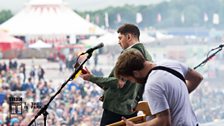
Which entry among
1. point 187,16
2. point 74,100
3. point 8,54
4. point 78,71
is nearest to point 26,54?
point 8,54

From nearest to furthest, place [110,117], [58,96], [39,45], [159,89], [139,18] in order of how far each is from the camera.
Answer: [159,89] < [110,117] < [58,96] < [39,45] < [139,18]

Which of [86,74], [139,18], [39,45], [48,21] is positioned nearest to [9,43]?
[39,45]

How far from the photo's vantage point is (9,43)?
612cm

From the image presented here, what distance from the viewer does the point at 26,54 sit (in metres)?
6.09

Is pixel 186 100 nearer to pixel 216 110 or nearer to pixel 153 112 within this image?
pixel 153 112

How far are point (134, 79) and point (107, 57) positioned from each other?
13.5ft

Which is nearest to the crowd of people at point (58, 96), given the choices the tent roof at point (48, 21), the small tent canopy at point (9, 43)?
the small tent canopy at point (9, 43)

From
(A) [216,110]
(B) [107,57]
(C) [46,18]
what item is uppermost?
(C) [46,18]

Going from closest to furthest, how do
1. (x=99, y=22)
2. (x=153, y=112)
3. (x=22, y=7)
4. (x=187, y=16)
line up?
(x=153, y=112)
(x=22, y=7)
(x=99, y=22)
(x=187, y=16)

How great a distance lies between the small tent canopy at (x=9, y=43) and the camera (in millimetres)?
5980

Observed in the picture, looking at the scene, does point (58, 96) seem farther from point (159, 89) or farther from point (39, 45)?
point (159, 89)

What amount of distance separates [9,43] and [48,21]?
0.48 m

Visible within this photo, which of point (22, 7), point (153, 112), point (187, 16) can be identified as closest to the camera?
point (153, 112)

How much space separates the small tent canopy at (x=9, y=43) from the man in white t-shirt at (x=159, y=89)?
A: 13.4 ft
